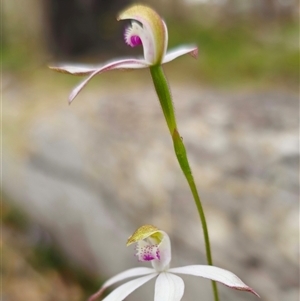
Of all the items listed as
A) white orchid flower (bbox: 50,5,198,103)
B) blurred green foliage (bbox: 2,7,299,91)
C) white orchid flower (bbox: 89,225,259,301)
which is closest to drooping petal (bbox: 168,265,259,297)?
white orchid flower (bbox: 89,225,259,301)

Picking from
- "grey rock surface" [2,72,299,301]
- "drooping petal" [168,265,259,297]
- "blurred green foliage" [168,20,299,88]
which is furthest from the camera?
"blurred green foliage" [168,20,299,88]

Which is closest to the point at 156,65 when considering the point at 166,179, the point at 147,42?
the point at 147,42

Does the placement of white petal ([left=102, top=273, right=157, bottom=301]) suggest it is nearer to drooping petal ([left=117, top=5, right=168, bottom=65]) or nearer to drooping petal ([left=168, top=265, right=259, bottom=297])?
drooping petal ([left=168, top=265, right=259, bottom=297])

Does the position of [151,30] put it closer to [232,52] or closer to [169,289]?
[169,289]

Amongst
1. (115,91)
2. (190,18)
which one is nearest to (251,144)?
(115,91)

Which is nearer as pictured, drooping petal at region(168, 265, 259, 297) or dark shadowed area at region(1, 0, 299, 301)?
drooping petal at region(168, 265, 259, 297)
